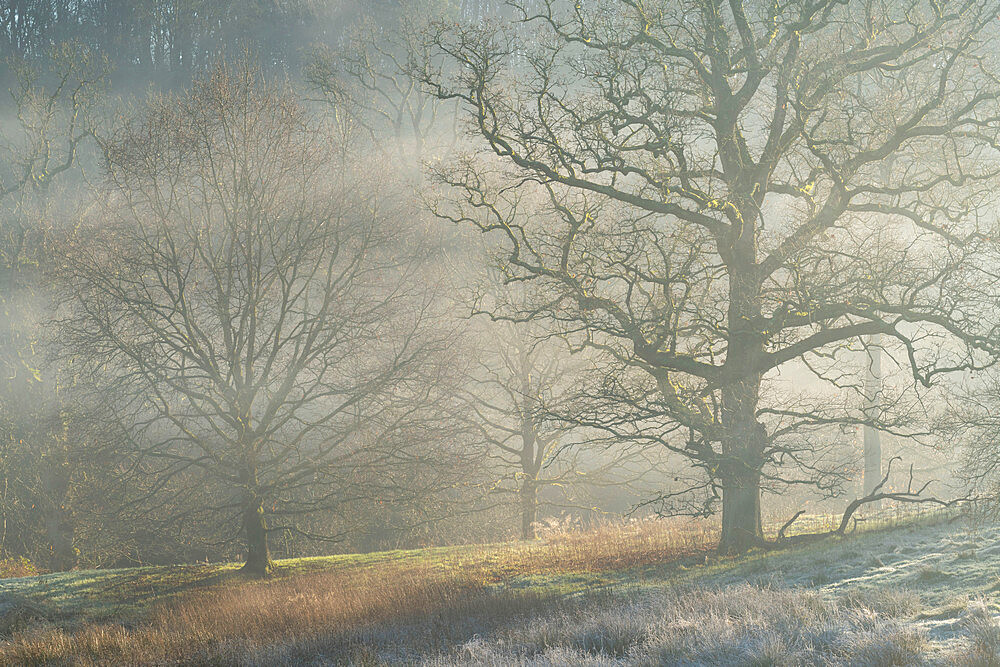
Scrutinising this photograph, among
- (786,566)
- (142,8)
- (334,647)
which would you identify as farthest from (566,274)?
(142,8)

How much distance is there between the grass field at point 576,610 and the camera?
22.0 ft

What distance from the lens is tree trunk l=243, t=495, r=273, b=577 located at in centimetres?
1551

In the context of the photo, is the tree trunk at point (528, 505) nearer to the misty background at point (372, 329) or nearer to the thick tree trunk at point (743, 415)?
the misty background at point (372, 329)

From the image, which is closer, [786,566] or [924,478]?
[786,566]

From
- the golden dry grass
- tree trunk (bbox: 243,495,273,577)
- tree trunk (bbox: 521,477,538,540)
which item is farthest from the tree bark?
tree trunk (bbox: 521,477,538,540)

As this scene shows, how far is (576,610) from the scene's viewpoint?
29.1 feet

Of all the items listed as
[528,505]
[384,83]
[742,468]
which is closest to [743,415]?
[742,468]

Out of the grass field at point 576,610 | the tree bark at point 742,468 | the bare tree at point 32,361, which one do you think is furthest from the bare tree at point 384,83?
the tree bark at point 742,468

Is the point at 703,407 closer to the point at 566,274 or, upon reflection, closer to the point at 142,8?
the point at 566,274

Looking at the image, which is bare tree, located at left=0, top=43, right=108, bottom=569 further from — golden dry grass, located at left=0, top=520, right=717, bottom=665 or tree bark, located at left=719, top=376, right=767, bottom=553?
tree bark, located at left=719, top=376, right=767, bottom=553

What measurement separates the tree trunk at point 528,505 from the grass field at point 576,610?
252 inches

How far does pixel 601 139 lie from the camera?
457 inches

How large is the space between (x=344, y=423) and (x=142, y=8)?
116 feet

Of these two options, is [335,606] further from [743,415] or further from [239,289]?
[239,289]
